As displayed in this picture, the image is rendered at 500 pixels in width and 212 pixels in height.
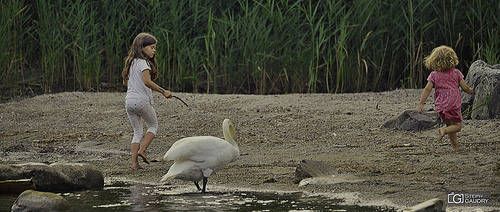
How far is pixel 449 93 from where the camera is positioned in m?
7.55

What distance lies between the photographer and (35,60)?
1420 cm

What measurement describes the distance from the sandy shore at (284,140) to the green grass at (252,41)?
3.01 feet

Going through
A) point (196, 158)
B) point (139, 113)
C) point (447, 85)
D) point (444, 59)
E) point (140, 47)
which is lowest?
point (196, 158)

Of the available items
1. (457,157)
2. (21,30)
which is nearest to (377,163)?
(457,157)

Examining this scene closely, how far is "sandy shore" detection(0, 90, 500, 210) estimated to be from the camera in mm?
6318

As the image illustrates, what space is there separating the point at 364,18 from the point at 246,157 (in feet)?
16.4

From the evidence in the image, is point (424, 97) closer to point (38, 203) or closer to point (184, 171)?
point (184, 171)

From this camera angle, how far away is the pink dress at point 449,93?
7.54 meters

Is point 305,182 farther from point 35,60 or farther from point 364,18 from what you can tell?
point 35,60

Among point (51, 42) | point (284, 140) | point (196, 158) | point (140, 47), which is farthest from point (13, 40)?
point (196, 158)

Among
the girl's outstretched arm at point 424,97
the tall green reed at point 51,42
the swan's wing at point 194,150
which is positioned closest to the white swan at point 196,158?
the swan's wing at point 194,150

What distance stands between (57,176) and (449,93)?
3.70 metres

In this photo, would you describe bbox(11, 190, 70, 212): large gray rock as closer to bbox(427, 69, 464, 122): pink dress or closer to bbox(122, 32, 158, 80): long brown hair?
bbox(122, 32, 158, 80): long brown hair

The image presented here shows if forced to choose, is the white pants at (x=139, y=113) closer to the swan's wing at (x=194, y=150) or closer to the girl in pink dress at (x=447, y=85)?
the swan's wing at (x=194, y=150)
